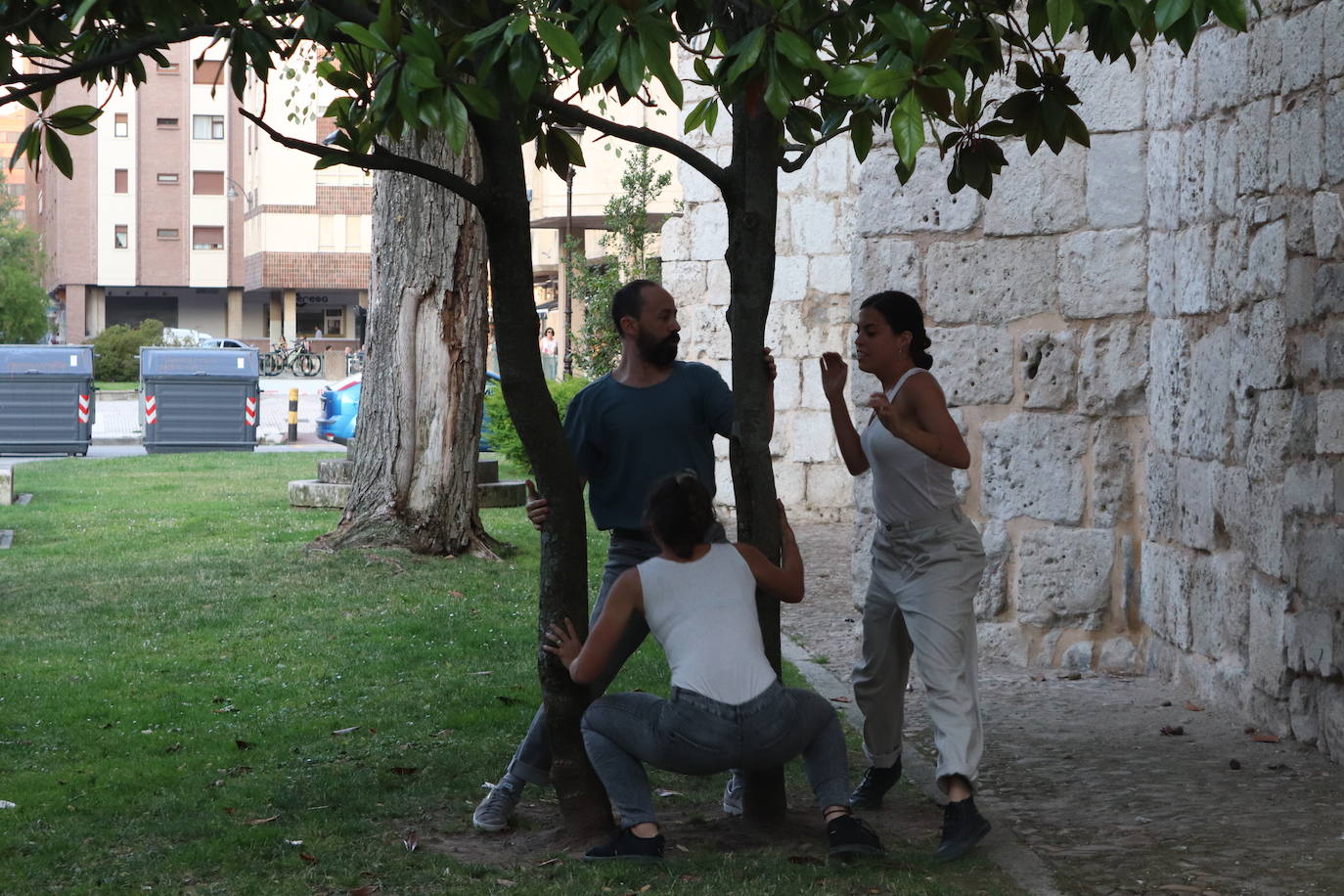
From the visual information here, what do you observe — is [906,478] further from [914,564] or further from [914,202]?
[914,202]

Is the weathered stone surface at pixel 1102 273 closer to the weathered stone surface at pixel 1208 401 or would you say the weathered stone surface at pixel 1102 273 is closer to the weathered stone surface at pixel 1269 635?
the weathered stone surface at pixel 1208 401

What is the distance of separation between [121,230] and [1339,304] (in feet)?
230

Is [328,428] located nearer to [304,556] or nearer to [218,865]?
[304,556]

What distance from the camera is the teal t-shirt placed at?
5.04m

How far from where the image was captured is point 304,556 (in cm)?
1206

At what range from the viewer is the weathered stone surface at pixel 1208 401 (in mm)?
7234

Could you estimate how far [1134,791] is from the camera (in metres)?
5.87

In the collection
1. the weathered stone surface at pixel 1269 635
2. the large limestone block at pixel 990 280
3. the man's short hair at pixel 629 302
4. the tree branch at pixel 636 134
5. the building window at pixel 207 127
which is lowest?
the weathered stone surface at pixel 1269 635

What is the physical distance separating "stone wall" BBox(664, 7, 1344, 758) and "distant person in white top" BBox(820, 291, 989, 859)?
72.8 inches

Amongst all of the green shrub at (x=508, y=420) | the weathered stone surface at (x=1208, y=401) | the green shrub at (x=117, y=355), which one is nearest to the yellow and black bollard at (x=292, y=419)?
the green shrub at (x=508, y=420)

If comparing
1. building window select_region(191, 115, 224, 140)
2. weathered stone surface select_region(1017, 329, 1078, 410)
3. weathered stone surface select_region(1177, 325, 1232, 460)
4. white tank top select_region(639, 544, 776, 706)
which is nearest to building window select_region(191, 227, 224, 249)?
building window select_region(191, 115, 224, 140)

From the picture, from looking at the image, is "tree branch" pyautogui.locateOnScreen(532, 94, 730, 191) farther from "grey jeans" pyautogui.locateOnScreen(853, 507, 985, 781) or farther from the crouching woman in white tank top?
"grey jeans" pyautogui.locateOnScreen(853, 507, 985, 781)

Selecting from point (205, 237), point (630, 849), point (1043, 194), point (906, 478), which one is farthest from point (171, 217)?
point (630, 849)

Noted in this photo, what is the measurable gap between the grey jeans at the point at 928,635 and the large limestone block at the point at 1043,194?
3430 millimetres
